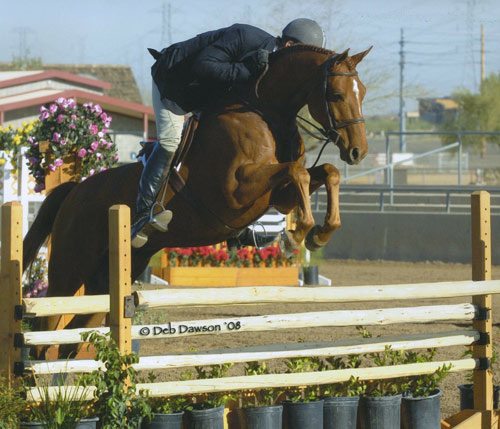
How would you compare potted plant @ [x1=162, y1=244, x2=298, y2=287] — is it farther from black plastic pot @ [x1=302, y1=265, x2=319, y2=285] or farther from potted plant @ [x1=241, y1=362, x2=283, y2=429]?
potted plant @ [x1=241, y1=362, x2=283, y2=429]

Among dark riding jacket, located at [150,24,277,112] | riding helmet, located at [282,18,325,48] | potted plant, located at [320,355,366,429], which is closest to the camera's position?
potted plant, located at [320,355,366,429]

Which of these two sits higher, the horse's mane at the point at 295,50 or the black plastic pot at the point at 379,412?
the horse's mane at the point at 295,50

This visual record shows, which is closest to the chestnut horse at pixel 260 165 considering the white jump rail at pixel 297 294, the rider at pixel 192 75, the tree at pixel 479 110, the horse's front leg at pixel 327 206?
the horse's front leg at pixel 327 206

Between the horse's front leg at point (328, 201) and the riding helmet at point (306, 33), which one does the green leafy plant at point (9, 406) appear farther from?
the riding helmet at point (306, 33)

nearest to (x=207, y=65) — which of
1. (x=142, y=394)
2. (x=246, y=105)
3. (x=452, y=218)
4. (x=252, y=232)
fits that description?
(x=246, y=105)

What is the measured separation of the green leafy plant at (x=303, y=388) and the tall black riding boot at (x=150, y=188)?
1.52 metres

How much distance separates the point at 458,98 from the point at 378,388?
157ft

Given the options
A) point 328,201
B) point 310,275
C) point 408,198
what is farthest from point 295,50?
point 408,198

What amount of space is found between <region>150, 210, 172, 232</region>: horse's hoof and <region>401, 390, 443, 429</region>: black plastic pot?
193 cm

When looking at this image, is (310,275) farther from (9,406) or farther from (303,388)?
(9,406)

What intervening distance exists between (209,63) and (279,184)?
2.84ft

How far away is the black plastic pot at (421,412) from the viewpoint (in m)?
5.61

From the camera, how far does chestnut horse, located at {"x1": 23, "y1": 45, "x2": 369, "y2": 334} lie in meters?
6.29

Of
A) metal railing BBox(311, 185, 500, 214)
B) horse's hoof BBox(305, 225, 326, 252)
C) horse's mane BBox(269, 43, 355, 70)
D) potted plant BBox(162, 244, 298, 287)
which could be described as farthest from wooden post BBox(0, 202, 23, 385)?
metal railing BBox(311, 185, 500, 214)
